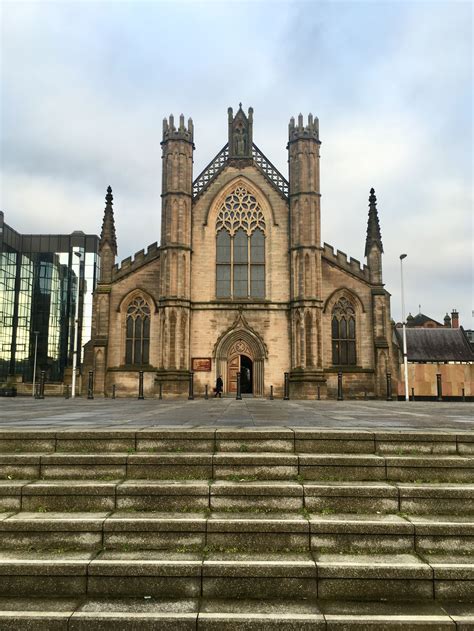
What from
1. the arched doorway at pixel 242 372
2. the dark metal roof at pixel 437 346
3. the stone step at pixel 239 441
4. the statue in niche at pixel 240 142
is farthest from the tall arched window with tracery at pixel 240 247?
the stone step at pixel 239 441

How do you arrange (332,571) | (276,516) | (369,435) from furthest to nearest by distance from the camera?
(369,435), (276,516), (332,571)

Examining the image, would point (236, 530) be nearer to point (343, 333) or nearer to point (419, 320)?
point (343, 333)

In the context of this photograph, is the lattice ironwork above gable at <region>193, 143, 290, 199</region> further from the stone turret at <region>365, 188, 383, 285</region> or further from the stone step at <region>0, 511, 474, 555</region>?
the stone step at <region>0, 511, 474, 555</region>

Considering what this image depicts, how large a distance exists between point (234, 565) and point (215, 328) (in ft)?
85.2

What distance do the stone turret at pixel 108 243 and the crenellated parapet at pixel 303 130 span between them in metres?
11.7

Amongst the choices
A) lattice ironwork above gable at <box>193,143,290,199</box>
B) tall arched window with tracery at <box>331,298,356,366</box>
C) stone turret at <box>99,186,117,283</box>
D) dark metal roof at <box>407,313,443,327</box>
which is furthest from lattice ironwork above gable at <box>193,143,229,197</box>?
dark metal roof at <box>407,313,443,327</box>

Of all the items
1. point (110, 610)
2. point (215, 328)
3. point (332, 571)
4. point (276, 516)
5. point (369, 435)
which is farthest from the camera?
point (215, 328)

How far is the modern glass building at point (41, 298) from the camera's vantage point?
6962 centimetres

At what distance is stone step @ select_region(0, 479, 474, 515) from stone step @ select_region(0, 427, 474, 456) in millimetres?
799

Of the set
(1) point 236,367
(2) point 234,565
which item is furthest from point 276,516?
(1) point 236,367

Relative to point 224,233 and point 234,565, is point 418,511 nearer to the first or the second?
point 234,565

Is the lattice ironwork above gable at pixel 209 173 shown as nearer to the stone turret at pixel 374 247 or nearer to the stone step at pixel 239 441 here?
the stone turret at pixel 374 247

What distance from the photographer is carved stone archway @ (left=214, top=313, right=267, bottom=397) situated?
30.1 m

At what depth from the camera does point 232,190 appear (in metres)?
32.2
